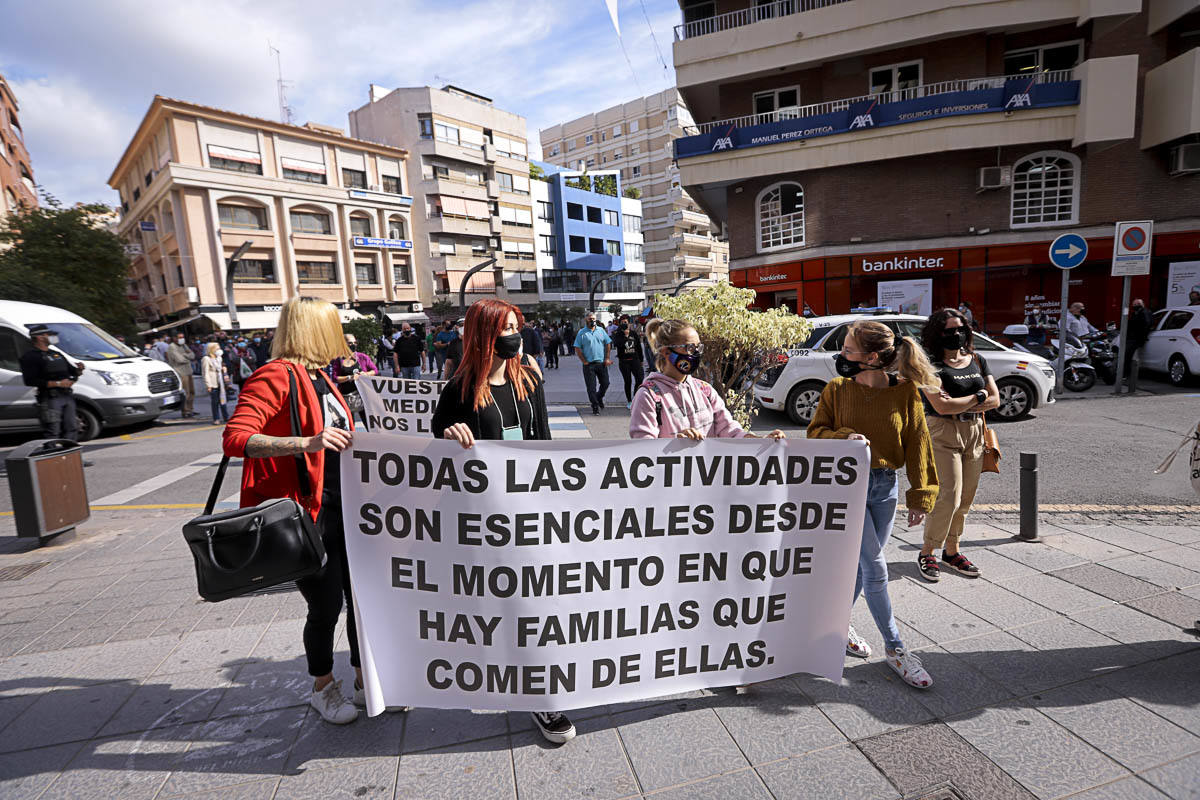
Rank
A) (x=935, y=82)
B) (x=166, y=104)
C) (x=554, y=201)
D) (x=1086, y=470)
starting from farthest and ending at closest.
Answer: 1. (x=554, y=201)
2. (x=166, y=104)
3. (x=935, y=82)
4. (x=1086, y=470)

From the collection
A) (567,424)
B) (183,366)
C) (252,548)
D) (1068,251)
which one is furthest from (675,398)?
(183,366)

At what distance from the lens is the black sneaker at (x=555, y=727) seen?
246cm

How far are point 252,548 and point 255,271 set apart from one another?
137ft

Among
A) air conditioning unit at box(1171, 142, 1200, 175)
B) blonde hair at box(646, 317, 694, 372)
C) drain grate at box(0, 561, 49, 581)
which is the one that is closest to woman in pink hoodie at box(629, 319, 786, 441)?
blonde hair at box(646, 317, 694, 372)

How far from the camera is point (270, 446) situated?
2240 mm

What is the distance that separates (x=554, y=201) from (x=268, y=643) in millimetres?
56414

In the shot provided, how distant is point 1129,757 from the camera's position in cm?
228

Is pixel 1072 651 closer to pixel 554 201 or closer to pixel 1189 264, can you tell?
pixel 1189 264

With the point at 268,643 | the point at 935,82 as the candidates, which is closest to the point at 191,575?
the point at 268,643

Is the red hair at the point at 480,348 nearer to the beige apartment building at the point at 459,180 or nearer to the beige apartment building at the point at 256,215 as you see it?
the beige apartment building at the point at 256,215

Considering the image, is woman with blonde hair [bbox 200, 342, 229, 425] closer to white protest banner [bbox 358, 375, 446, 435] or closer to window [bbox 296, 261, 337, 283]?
white protest banner [bbox 358, 375, 446, 435]

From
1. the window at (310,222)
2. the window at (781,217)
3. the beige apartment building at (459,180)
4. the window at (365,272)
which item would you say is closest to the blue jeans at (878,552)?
the window at (781,217)

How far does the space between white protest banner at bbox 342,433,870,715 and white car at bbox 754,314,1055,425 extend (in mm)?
6368

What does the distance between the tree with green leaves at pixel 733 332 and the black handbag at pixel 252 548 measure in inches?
167
